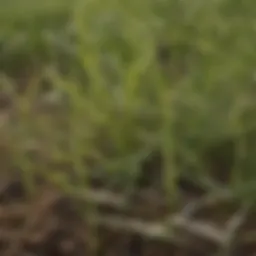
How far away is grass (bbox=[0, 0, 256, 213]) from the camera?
43 centimetres

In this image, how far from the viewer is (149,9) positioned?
0.48 m

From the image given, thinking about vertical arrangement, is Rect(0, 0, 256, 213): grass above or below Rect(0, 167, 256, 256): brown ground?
above

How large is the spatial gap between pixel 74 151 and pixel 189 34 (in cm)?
12

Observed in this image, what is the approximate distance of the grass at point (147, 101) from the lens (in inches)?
17.1

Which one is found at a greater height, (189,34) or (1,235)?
(189,34)

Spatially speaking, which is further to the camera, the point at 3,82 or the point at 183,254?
the point at 3,82

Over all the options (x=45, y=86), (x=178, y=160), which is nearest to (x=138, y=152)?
(x=178, y=160)

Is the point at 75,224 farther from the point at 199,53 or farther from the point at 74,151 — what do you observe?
the point at 199,53

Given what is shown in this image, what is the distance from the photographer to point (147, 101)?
46cm

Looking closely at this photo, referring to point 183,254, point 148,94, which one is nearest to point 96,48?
point 148,94

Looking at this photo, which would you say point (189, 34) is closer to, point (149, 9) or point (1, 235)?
point (149, 9)

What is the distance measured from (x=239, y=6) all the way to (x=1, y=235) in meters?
0.23

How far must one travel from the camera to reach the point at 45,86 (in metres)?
0.54

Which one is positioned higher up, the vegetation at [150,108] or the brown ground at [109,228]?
the vegetation at [150,108]
